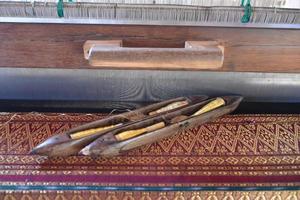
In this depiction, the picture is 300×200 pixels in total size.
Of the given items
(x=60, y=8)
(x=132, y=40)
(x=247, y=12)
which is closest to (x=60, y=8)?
(x=60, y=8)

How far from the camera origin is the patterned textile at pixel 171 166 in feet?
1.56

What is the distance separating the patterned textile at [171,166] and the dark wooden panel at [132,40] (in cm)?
14

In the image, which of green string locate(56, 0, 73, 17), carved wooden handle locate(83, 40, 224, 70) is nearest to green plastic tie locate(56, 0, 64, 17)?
green string locate(56, 0, 73, 17)

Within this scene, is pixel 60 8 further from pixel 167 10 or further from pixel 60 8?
pixel 167 10

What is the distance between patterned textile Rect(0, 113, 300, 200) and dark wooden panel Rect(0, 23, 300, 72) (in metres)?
0.14

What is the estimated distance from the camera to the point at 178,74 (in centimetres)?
68

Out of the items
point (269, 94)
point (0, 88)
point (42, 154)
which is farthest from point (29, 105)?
point (269, 94)

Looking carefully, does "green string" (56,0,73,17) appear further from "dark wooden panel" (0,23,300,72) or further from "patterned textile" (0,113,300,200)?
"patterned textile" (0,113,300,200)

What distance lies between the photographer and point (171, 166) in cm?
52

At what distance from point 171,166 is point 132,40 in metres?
0.24

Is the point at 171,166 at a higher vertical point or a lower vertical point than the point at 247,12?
lower

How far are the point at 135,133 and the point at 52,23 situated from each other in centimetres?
25

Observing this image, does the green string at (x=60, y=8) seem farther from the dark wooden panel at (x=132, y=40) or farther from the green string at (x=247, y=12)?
the green string at (x=247, y=12)

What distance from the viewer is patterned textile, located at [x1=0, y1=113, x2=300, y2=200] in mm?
474
